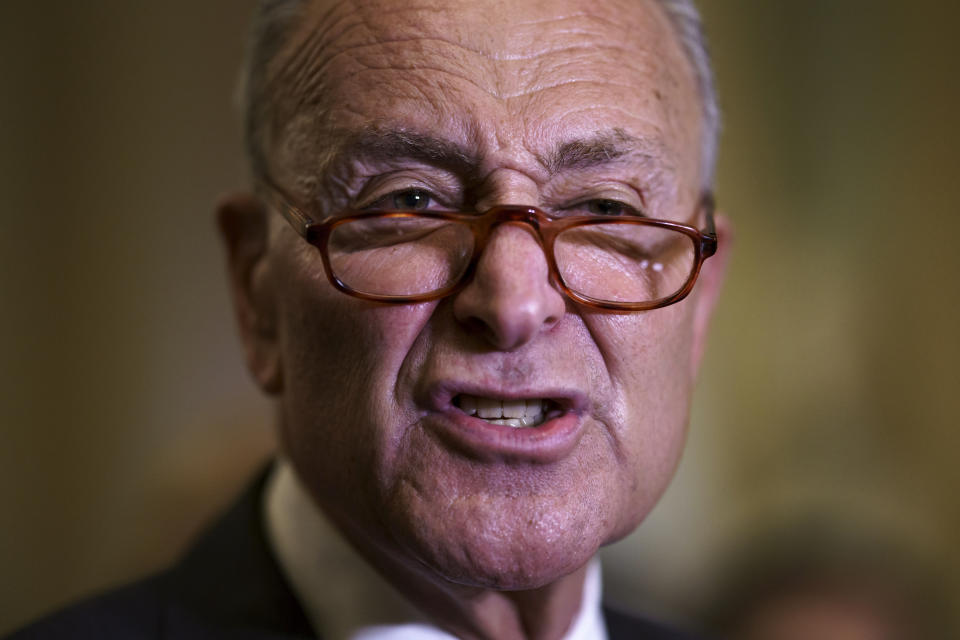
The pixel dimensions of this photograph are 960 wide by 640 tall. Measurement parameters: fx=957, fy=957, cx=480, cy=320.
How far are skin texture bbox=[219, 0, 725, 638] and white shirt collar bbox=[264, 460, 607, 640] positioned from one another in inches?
1.1

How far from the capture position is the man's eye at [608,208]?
1.29 metres

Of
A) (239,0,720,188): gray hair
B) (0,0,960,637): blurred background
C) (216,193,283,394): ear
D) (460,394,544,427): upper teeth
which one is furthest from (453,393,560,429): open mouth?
(0,0,960,637): blurred background

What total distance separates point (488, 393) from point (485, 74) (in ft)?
1.33

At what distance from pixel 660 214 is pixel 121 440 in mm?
2689

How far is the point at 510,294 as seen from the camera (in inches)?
43.8

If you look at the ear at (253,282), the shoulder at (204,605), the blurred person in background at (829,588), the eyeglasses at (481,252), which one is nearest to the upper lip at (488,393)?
the eyeglasses at (481,252)

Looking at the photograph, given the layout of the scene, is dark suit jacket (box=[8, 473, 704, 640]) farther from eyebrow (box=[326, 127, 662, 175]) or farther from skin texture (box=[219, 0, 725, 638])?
eyebrow (box=[326, 127, 662, 175])

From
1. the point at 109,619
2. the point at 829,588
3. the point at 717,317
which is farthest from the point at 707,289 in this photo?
the point at 717,317

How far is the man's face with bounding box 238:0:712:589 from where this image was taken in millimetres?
1146

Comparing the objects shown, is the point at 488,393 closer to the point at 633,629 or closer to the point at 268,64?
the point at 268,64

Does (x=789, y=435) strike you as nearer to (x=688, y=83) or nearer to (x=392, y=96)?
(x=688, y=83)

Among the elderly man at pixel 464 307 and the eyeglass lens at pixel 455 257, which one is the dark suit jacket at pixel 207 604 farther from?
the eyeglass lens at pixel 455 257

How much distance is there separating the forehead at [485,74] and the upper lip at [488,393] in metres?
0.30

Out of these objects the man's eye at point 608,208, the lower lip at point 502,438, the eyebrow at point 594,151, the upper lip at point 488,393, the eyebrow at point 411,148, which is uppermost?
the eyebrow at point 594,151
